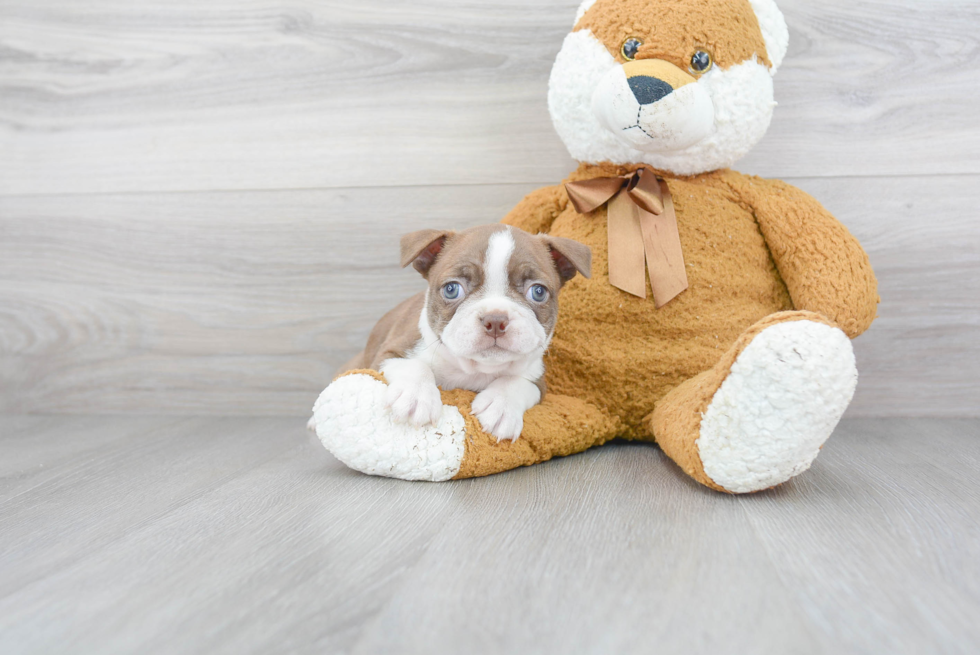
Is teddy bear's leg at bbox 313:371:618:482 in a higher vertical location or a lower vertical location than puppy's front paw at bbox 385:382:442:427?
lower

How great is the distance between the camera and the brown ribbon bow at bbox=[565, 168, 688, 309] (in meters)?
1.42

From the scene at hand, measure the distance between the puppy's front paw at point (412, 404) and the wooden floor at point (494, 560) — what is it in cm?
12

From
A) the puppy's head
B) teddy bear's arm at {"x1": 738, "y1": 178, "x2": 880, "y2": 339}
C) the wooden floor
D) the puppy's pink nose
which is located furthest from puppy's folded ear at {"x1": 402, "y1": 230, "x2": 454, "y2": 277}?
teddy bear's arm at {"x1": 738, "y1": 178, "x2": 880, "y2": 339}

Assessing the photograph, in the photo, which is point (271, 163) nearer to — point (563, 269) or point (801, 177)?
point (563, 269)

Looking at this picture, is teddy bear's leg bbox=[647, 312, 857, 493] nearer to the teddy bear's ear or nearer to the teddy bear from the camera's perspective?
the teddy bear

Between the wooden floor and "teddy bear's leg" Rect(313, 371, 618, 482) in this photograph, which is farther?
"teddy bear's leg" Rect(313, 371, 618, 482)

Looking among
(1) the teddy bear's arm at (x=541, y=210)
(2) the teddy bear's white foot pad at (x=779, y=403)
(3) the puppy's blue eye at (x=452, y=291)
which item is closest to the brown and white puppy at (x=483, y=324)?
(3) the puppy's blue eye at (x=452, y=291)

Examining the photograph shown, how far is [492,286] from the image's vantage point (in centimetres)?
128

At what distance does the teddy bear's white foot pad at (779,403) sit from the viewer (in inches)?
40.2

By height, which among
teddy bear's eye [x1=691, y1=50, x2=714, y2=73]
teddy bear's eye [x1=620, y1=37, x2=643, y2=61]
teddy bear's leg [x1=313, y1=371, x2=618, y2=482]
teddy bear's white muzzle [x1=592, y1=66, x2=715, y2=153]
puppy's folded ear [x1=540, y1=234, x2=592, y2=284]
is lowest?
teddy bear's leg [x1=313, y1=371, x2=618, y2=482]

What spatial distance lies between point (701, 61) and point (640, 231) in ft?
1.15

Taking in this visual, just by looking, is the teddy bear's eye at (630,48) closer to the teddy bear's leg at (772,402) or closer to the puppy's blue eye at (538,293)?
the puppy's blue eye at (538,293)

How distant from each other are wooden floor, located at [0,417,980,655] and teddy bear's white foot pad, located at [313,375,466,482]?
4cm

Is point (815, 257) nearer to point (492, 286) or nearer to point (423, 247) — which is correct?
point (492, 286)
